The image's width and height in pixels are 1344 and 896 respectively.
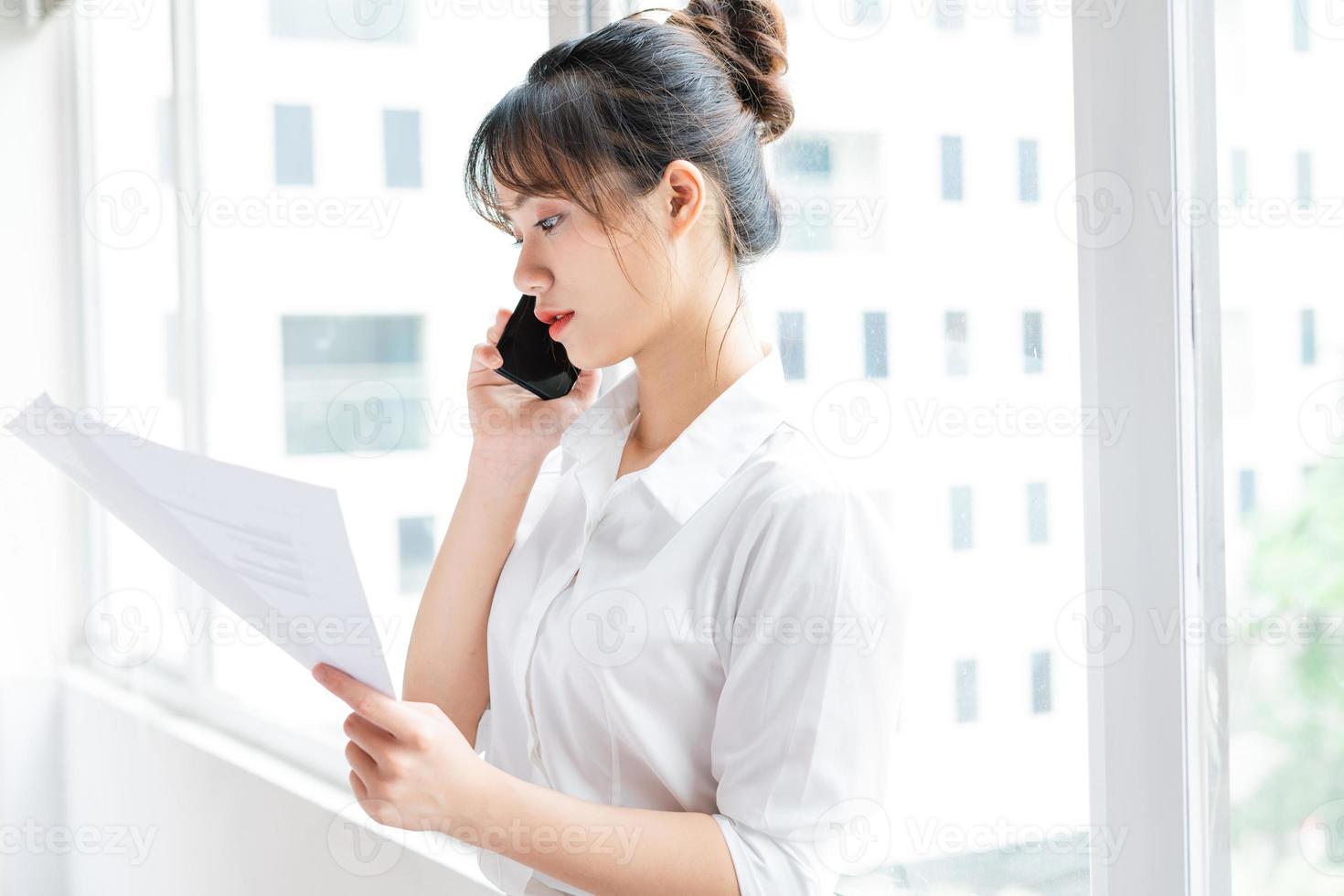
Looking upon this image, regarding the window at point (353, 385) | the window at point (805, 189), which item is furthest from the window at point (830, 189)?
the window at point (353, 385)

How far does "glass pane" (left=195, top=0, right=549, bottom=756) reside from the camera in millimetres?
2205

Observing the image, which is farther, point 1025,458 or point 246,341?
point 246,341

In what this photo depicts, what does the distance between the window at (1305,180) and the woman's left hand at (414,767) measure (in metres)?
0.77

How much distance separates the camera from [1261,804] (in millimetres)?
916

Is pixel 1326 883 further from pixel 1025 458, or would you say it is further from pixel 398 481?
pixel 398 481

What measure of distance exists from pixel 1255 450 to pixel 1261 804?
0.27 meters

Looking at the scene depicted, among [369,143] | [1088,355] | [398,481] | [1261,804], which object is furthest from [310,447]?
[1261,804]

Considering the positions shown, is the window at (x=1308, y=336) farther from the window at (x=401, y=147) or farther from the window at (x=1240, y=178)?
the window at (x=401, y=147)

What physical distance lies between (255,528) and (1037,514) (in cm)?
70

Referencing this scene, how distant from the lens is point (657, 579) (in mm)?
1042

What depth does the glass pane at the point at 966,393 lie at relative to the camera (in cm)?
109

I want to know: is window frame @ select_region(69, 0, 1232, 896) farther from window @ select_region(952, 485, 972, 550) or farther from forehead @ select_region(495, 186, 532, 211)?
forehead @ select_region(495, 186, 532, 211)

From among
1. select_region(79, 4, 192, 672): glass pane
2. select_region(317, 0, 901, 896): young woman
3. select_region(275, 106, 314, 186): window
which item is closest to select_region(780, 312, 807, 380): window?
select_region(317, 0, 901, 896): young woman

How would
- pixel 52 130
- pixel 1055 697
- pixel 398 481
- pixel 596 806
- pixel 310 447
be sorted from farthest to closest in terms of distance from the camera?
pixel 52 130 → pixel 310 447 → pixel 398 481 → pixel 1055 697 → pixel 596 806
